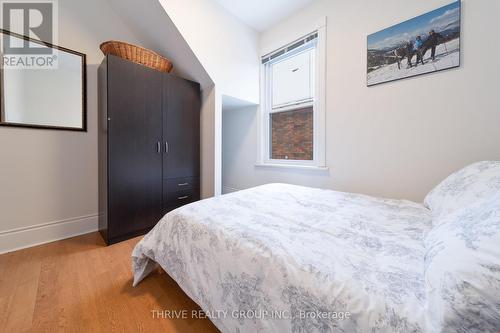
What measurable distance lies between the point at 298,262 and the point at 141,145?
194cm

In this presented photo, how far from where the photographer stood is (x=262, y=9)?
2.41 m

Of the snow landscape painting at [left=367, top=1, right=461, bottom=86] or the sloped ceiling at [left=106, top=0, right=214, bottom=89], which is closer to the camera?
the snow landscape painting at [left=367, top=1, right=461, bottom=86]

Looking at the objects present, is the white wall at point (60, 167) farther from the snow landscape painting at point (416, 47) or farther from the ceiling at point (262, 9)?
the snow landscape painting at point (416, 47)

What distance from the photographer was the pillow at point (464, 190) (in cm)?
87

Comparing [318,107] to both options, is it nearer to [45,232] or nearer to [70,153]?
[70,153]

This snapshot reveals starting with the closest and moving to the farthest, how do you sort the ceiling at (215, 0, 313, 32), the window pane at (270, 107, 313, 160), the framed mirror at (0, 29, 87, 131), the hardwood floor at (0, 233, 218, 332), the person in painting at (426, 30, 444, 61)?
the hardwood floor at (0, 233, 218, 332)
the person in painting at (426, 30, 444, 61)
the framed mirror at (0, 29, 87, 131)
the ceiling at (215, 0, 313, 32)
the window pane at (270, 107, 313, 160)

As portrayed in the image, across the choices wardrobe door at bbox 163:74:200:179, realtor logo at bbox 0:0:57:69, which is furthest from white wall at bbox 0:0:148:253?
wardrobe door at bbox 163:74:200:179

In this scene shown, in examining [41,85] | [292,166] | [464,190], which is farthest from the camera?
[292,166]

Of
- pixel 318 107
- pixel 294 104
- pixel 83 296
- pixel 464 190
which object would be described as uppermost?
pixel 294 104

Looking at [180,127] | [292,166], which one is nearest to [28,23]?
[180,127]

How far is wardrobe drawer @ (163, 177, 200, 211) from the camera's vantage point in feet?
7.32

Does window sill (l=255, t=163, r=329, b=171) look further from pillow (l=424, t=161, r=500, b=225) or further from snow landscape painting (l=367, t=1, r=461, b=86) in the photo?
pillow (l=424, t=161, r=500, b=225)

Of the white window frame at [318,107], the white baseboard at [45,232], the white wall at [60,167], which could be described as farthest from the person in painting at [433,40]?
the white baseboard at [45,232]

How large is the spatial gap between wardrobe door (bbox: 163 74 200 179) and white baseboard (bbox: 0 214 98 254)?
0.99 meters
